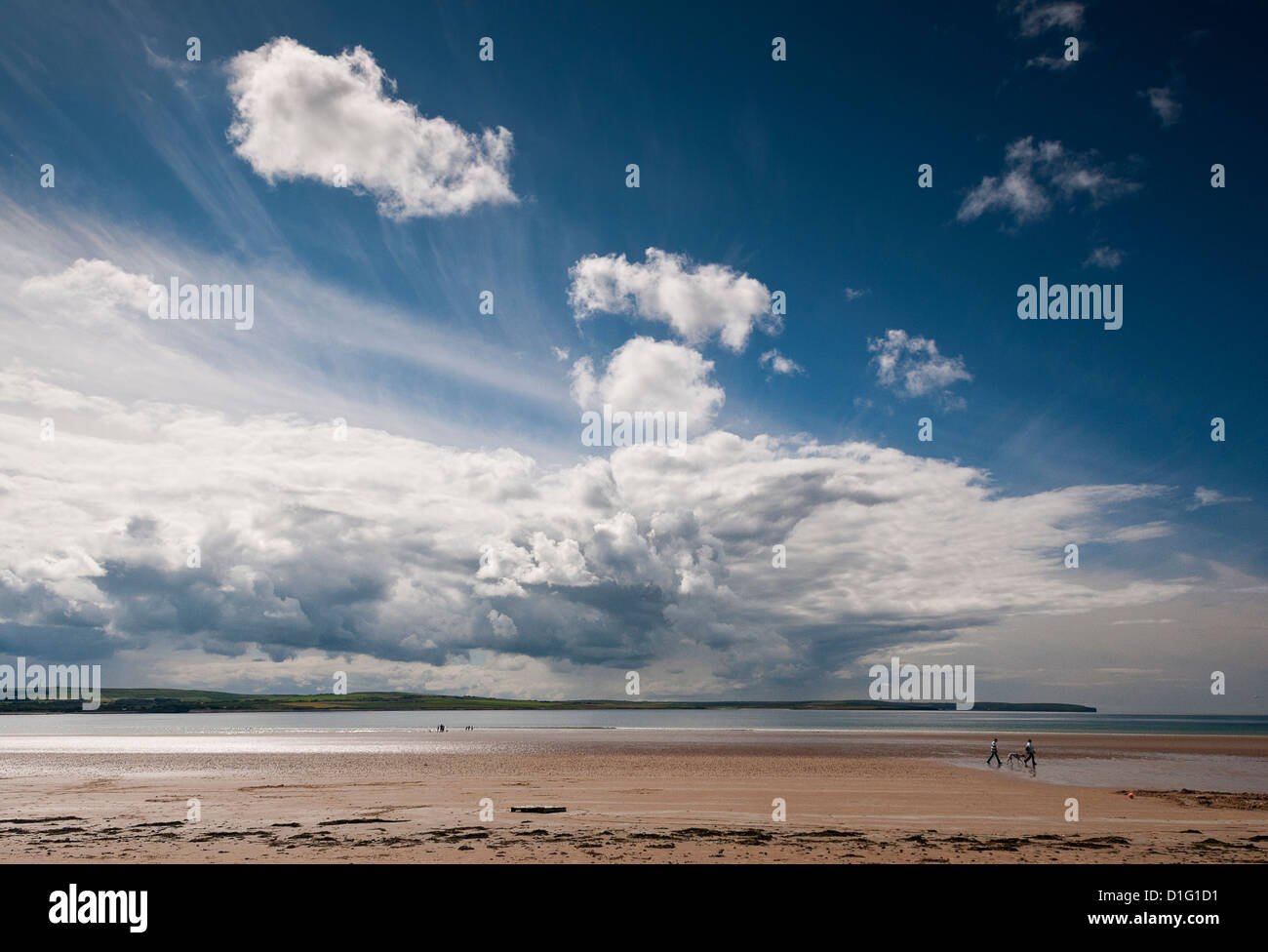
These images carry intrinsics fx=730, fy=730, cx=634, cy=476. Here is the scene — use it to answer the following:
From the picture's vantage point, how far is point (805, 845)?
893 inches

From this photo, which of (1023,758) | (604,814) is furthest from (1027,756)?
(604,814)

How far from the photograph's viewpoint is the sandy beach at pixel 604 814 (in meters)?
21.9

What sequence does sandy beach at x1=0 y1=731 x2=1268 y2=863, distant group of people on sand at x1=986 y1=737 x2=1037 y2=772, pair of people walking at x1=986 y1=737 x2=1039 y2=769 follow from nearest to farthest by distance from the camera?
sandy beach at x1=0 y1=731 x2=1268 y2=863 < pair of people walking at x1=986 y1=737 x2=1039 y2=769 < distant group of people on sand at x1=986 y1=737 x2=1037 y2=772

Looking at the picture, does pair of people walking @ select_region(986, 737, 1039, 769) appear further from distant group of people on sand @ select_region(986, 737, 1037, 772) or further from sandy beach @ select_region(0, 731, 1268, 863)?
sandy beach @ select_region(0, 731, 1268, 863)

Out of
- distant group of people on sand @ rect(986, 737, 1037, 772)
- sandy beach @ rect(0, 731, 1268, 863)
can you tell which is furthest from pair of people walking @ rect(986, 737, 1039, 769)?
sandy beach @ rect(0, 731, 1268, 863)

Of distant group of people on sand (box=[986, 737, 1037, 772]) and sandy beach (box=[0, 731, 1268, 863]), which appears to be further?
distant group of people on sand (box=[986, 737, 1037, 772])

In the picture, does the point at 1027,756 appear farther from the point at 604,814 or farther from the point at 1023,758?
the point at 604,814

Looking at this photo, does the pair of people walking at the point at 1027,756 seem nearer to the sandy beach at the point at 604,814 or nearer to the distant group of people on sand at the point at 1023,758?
the distant group of people on sand at the point at 1023,758

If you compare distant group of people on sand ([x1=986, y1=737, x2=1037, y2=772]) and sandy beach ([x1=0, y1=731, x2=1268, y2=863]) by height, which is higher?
sandy beach ([x1=0, y1=731, x2=1268, y2=863])

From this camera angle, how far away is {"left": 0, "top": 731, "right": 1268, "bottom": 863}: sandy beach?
21.9 m

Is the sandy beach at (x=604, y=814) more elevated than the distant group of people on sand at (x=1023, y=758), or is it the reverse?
the sandy beach at (x=604, y=814)

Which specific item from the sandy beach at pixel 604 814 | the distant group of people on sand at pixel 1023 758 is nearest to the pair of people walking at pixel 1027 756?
the distant group of people on sand at pixel 1023 758

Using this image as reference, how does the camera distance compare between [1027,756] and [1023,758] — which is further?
[1023,758]

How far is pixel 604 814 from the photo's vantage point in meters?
28.5
